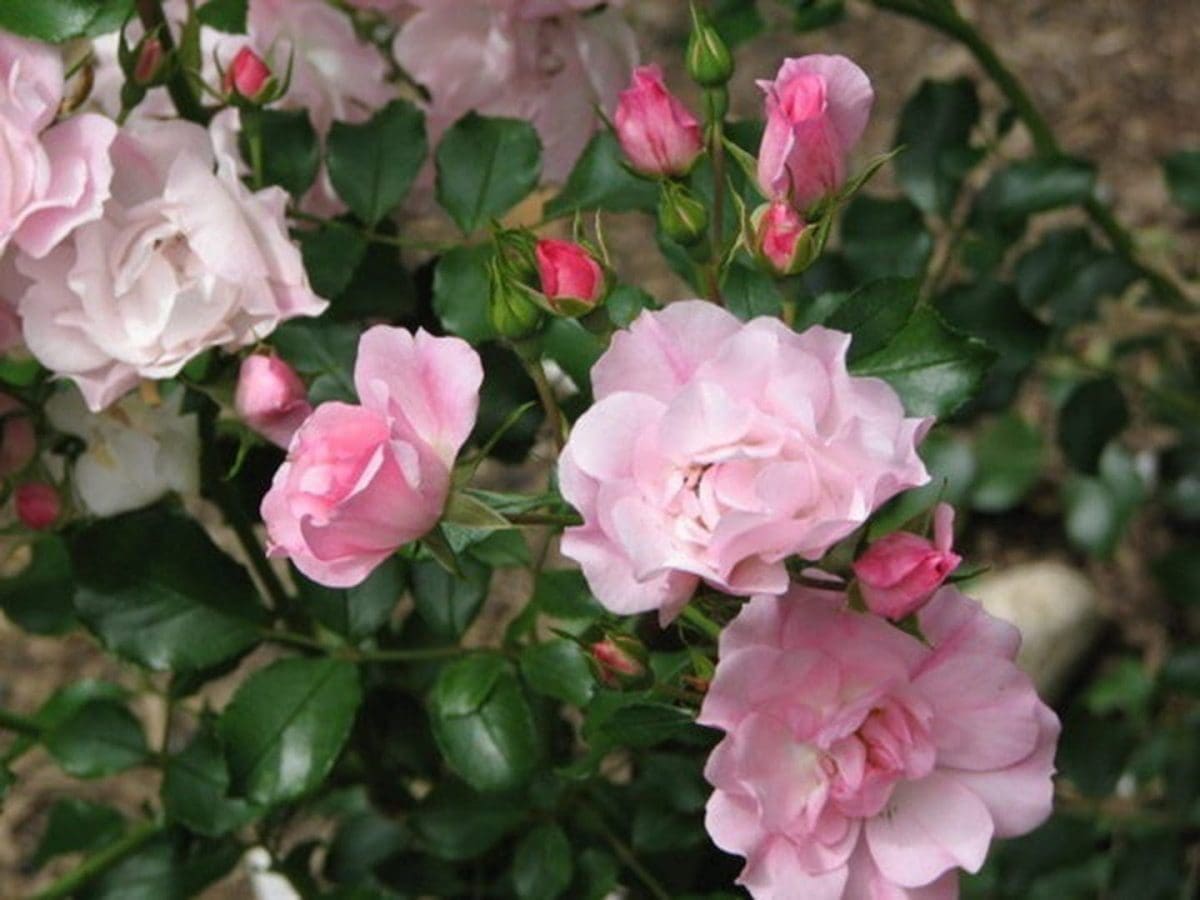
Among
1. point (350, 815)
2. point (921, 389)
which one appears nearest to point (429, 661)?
point (350, 815)

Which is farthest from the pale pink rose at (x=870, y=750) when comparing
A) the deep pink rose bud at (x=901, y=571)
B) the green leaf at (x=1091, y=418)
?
the green leaf at (x=1091, y=418)

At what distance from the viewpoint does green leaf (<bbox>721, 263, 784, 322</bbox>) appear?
0.69 meters

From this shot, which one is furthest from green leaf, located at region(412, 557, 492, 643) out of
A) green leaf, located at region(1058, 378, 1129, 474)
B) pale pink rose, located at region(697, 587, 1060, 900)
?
green leaf, located at region(1058, 378, 1129, 474)

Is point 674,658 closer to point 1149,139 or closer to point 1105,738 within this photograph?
point 1105,738

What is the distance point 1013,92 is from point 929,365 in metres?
0.44

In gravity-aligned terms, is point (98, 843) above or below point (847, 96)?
below

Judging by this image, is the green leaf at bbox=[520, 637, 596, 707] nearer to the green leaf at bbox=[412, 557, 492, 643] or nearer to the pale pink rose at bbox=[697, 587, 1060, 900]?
the green leaf at bbox=[412, 557, 492, 643]

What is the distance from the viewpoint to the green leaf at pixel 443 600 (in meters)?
0.83

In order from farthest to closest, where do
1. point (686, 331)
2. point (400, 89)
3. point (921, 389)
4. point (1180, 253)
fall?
1. point (1180, 253)
2. point (400, 89)
3. point (921, 389)
4. point (686, 331)

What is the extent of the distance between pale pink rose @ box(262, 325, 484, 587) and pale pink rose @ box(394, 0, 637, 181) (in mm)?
249

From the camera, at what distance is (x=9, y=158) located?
2.14 feet

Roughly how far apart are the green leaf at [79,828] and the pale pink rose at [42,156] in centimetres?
40

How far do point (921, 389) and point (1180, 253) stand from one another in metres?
1.22

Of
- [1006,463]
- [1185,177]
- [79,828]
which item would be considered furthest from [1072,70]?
[79,828]
